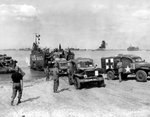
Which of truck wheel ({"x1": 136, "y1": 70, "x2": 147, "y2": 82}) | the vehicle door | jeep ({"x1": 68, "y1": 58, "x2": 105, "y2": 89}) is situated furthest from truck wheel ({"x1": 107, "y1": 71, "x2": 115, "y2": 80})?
jeep ({"x1": 68, "y1": 58, "x2": 105, "y2": 89})

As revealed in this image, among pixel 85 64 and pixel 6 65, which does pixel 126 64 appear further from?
pixel 6 65

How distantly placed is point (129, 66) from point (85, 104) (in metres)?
7.99

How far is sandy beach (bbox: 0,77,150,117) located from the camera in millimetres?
9859

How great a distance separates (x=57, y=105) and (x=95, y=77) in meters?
4.94

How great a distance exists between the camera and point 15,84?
1121 cm

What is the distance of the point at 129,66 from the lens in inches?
Result: 716

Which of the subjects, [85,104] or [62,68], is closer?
[85,104]

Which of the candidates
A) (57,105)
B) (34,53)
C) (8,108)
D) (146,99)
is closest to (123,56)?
(146,99)

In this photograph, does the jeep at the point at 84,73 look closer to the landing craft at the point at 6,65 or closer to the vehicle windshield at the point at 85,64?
the vehicle windshield at the point at 85,64

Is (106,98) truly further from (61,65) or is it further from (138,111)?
(61,65)

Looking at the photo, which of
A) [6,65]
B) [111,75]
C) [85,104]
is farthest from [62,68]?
[6,65]

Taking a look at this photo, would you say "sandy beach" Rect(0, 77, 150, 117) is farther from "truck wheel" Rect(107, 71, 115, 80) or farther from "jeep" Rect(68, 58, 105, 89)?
"truck wheel" Rect(107, 71, 115, 80)

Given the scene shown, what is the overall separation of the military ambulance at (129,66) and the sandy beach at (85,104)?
2303 mm

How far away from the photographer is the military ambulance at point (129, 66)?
17438 millimetres
